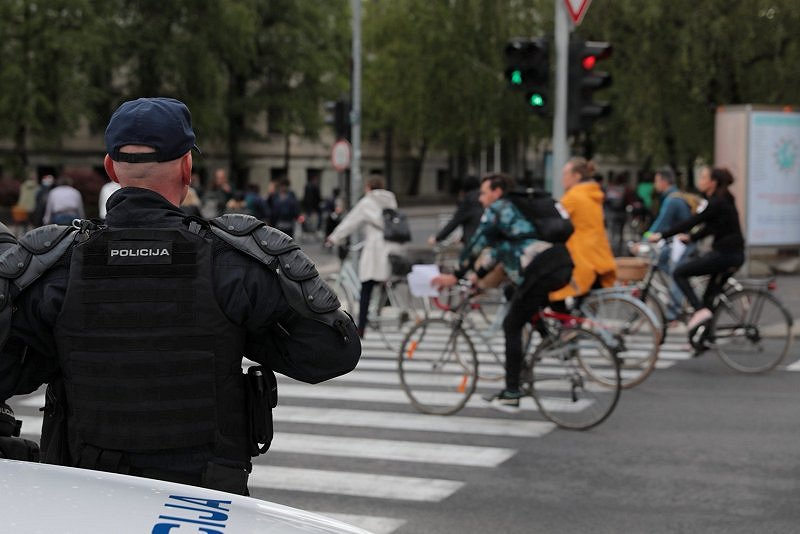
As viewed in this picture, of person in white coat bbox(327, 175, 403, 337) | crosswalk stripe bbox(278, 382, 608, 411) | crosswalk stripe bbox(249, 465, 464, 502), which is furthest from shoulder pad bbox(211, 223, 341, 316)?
person in white coat bbox(327, 175, 403, 337)

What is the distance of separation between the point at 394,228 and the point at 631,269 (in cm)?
262

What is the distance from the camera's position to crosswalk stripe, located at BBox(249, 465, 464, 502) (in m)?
6.80

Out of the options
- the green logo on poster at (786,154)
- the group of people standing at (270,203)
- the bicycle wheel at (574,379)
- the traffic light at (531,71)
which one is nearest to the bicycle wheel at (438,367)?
the bicycle wheel at (574,379)

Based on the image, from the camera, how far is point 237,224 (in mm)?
3076

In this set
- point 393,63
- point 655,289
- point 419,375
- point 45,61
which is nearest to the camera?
point 419,375

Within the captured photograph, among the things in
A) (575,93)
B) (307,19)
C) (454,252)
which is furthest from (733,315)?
(307,19)

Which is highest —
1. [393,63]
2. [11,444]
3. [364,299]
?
[393,63]

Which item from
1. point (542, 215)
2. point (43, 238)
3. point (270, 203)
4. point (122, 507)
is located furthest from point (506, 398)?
point (270, 203)

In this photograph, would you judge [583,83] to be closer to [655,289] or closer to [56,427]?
[655,289]

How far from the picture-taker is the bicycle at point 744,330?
11164 mm

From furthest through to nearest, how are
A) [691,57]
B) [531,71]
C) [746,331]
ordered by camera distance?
1. [691,57]
2. [531,71]
3. [746,331]

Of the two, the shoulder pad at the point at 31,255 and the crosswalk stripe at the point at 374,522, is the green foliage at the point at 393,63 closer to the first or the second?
the crosswalk stripe at the point at 374,522

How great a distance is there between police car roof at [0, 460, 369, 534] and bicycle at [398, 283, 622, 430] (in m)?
5.95

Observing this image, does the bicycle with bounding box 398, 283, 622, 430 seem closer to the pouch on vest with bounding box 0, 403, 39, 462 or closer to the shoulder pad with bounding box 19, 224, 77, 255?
the pouch on vest with bounding box 0, 403, 39, 462
